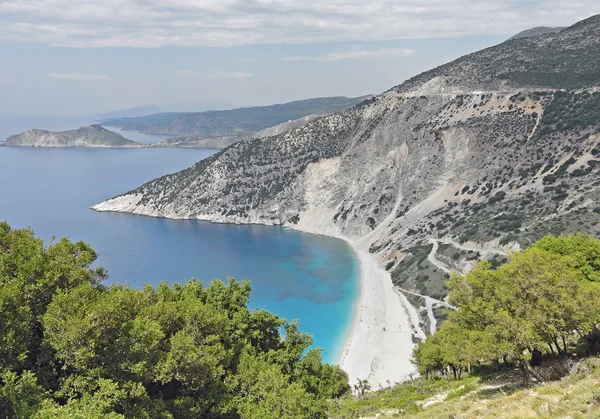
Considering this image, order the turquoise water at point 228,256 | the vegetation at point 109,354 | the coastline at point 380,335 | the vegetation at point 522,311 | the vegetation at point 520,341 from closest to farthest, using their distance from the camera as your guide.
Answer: the vegetation at point 109,354 < the vegetation at point 520,341 < the vegetation at point 522,311 < the coastline at point 380,335 < the turquoise water at point 228,256

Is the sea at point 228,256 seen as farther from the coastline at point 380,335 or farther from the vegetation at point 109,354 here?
the vegetation at point 109,354

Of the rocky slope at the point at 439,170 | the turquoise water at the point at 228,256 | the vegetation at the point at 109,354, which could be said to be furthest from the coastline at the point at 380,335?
the vegetation at the point at 109,354

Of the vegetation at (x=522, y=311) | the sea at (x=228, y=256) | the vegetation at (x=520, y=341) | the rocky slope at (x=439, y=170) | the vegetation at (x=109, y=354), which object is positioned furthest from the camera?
the rocky slope at (x=439, y=170)

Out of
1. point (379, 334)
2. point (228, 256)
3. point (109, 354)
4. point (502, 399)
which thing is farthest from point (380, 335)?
point (109, 354)

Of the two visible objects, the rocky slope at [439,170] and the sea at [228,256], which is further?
the rocky slope at [439,170]

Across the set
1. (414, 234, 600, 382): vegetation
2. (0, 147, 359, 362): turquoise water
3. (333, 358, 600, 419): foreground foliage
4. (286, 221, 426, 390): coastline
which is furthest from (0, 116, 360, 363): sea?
(414, 234, 600, 382): vegetation

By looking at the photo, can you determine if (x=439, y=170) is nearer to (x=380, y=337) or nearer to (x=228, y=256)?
(x=228, y=256)
